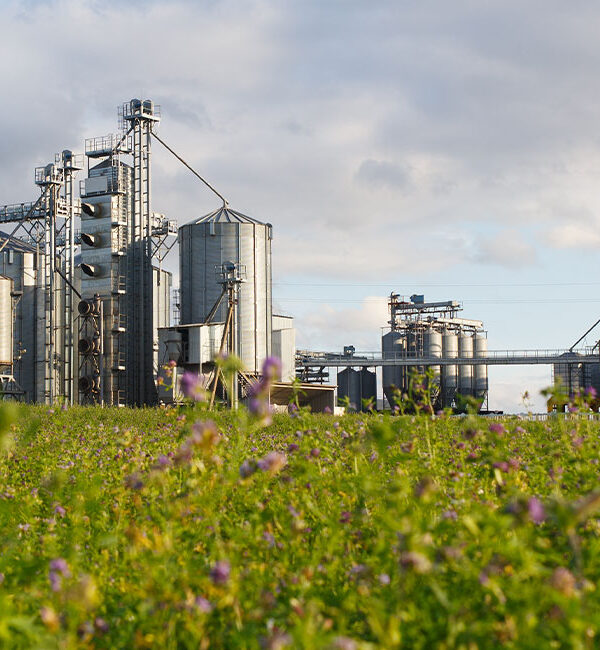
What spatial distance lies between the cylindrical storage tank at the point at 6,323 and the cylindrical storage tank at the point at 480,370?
115ft

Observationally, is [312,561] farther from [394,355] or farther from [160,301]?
[394,355]

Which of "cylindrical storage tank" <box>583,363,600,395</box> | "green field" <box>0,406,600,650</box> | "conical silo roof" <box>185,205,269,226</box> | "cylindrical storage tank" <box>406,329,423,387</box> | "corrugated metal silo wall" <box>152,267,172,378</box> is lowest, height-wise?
"green field" <box>0,406,600,650</box>

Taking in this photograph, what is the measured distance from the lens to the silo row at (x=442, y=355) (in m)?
61.3

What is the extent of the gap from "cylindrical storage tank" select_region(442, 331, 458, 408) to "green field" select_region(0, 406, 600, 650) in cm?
5353

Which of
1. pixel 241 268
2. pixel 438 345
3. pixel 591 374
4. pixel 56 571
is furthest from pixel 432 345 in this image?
pixel 56 571

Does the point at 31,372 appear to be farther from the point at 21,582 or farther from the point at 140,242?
the point at 21,582

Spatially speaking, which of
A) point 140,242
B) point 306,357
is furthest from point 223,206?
point 306,357

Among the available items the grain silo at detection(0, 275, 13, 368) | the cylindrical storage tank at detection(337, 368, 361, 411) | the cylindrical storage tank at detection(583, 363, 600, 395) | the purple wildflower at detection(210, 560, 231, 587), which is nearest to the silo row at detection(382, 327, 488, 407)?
the cylindrical storage tank at detection(337, 368, 361, 411)

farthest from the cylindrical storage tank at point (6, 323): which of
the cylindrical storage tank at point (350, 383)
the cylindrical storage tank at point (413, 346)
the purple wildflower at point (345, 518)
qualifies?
the purple wildflower at point (345, 518)

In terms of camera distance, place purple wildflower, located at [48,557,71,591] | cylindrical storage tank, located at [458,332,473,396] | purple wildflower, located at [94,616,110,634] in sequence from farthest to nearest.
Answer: cylindrical storage tank, located at [458,332,473,396]
purple wildflower, located at [94,616,110,634]
purple wildflower, located at [48,557,71,591]

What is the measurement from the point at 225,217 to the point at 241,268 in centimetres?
294

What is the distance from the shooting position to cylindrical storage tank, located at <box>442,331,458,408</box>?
2406 inches

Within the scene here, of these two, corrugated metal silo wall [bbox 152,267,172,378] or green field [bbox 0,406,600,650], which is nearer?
green field [bbox 0,406,600,650]

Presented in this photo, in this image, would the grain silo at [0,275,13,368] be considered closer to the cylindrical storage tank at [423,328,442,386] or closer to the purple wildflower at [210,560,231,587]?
the cylindrical storage tank at [423,328,442,386]
